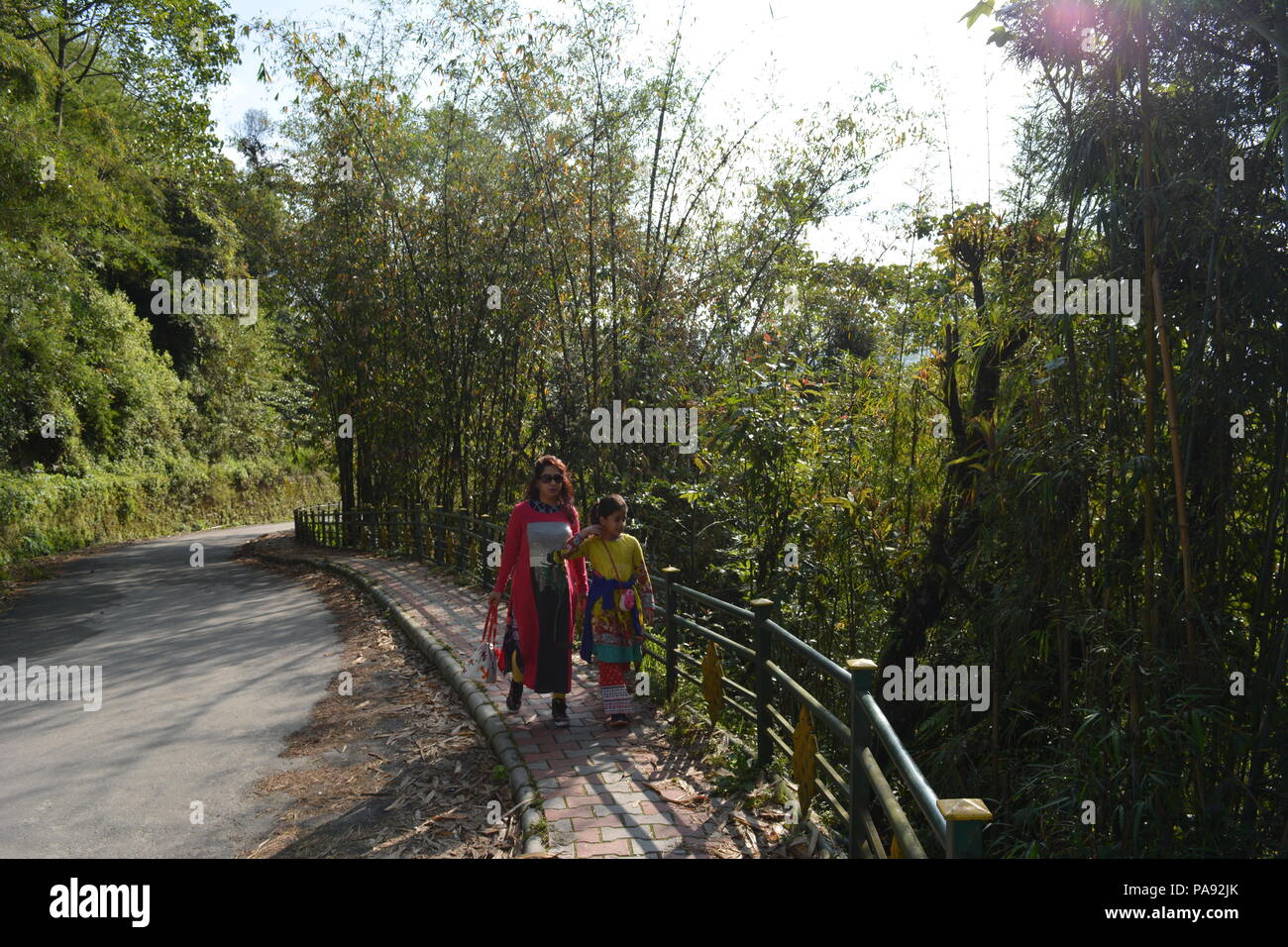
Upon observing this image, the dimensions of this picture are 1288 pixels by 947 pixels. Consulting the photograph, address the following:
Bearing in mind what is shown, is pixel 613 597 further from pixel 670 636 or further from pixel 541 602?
pixel 670 636

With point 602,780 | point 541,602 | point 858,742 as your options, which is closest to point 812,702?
point 858,742

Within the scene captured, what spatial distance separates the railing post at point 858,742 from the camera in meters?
3.18

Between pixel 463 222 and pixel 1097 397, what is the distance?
32.2 feet

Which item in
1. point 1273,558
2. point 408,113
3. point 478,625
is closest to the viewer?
point 1273,558

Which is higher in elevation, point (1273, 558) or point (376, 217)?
point (376, 217)

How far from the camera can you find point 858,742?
10.5 feet

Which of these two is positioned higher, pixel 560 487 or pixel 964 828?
pixel 560 487

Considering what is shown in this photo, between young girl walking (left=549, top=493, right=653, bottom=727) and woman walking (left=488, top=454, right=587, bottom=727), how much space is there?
0.11m

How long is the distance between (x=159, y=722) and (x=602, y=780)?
3.94 metres

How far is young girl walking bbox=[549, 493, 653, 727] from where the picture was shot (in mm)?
5457

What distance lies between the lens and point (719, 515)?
25.2 feet

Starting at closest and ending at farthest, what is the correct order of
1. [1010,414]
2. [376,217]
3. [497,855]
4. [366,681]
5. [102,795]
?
1. [497,855]
2. [1010,414]
3. [102,795]
4. [366,681]
5. [376,217]

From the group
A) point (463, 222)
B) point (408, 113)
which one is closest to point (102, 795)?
point (463, 222)
